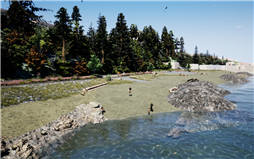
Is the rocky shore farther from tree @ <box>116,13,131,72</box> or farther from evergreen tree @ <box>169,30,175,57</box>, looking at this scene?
evergreen tree @ <box>169,30,175,57</box>

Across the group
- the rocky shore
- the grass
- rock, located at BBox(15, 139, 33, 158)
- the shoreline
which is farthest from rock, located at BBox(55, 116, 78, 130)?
the grass

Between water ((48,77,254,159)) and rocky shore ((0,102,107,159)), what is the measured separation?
1.03 m

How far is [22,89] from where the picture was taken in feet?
76.9

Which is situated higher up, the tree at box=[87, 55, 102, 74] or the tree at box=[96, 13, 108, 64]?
the tree at box=[96, 13, 108, 64]

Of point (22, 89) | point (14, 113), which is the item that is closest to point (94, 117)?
point (14, 113)

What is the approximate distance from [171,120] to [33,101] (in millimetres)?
19599

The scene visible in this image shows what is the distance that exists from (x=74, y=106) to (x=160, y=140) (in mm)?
13416

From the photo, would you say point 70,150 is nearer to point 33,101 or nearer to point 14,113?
point 14,113

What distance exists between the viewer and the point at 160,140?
14422mm

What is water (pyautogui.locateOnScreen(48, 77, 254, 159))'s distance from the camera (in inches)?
495

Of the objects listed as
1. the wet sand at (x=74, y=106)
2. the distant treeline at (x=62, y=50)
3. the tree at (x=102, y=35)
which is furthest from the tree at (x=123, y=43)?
the wet sand at (x=74, y=106)

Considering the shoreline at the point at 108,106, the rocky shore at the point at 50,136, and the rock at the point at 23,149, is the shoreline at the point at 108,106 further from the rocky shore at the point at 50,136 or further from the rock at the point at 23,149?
the rock at the point at 23,149

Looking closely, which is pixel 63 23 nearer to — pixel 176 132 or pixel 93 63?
pixel 93 63

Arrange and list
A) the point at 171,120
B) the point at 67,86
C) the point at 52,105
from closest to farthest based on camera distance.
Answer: the point at 171,120
the point at 52,105
the point at 67,86
